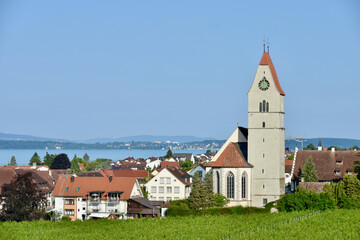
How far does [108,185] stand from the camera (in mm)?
73375

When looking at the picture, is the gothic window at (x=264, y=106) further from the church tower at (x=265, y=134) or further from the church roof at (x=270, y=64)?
the church roof at (x=270, y=64)

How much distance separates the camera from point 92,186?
74.1 meters

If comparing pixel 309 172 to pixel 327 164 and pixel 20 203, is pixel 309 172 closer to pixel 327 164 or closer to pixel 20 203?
pixel 327 164

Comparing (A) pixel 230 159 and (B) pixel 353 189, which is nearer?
(B) pixel 353 189

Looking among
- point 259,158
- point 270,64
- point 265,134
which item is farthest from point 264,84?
point 259,158

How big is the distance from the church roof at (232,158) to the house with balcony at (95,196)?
9.20 m

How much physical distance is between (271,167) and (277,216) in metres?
16.4

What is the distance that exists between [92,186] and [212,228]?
26163 mm

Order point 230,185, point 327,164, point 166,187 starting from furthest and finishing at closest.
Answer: point 327,164 < point 166,187 < point 230,185

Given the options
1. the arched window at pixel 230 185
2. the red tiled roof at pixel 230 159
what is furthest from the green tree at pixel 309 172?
the arched window at pixel 230 185

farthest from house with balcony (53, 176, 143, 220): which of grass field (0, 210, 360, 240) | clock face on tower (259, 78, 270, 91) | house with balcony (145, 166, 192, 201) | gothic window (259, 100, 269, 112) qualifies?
clock face on tower (259, 78, 270, 91)

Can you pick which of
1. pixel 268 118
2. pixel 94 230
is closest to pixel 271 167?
pixel 268 118

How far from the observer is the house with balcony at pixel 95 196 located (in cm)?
7106

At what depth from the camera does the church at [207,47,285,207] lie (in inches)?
2908
